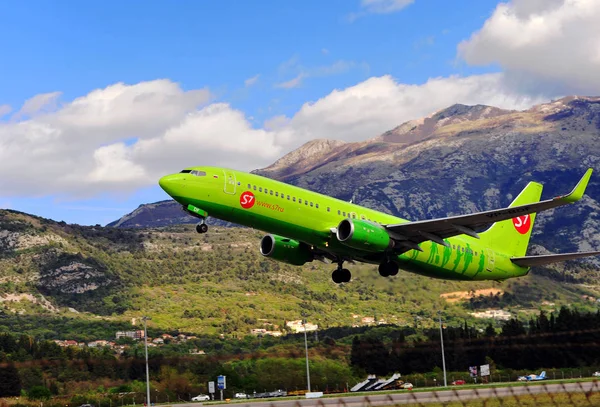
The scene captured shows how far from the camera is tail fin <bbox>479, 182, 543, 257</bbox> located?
7050 cm

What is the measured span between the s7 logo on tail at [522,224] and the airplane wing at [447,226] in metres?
14.4

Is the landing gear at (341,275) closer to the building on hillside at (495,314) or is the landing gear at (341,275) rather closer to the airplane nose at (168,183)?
the airplane nose at (168,183)

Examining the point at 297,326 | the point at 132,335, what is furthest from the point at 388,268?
the point at 297,326

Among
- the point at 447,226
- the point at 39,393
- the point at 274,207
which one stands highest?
the point at 274,207

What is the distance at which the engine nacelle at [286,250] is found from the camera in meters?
62.6

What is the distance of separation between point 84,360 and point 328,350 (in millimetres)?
29555

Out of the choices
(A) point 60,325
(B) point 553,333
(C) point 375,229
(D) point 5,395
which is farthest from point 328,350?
(A) point 60,325

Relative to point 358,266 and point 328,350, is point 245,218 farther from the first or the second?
point 328,350

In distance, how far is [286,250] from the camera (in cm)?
6266

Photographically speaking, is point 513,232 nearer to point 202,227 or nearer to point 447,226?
point 447,226

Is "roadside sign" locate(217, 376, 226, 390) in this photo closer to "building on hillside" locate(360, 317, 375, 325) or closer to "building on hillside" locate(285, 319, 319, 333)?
"building on hillside" locate(360, 317, 375, 325)

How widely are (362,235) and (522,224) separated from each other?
76.4 feet

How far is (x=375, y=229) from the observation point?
5684cm

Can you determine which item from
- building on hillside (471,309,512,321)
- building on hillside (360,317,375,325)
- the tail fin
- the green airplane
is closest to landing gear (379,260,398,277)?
the green airplane
